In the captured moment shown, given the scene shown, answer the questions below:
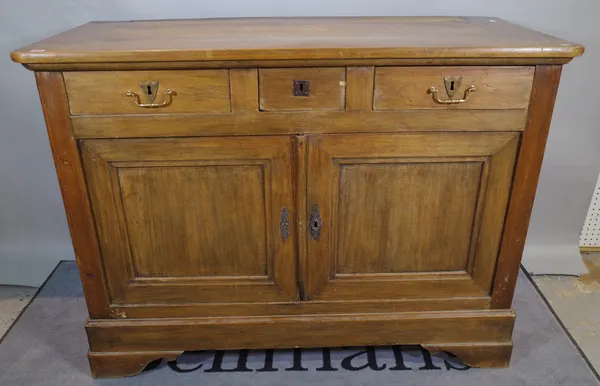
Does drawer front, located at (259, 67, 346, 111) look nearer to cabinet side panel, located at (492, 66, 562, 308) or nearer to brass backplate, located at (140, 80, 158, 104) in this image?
brass backplate, located at (140, 80, 158, 104)

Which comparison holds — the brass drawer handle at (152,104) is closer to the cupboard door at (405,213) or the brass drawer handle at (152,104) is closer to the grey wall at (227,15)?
the cupboard door at (405,213)

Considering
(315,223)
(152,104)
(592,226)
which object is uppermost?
(152,104)

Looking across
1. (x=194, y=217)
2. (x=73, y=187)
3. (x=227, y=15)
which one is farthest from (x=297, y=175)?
(x=227, y=15)

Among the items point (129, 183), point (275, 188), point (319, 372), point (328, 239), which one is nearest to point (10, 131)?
point (129, 183)

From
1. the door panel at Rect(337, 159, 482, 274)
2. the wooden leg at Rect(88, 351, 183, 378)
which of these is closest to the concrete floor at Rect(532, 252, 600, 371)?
the door panel at Rect(337, 159, 482, 274)

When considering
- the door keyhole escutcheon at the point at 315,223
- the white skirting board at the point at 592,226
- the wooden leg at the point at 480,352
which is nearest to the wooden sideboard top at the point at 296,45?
the door keyhole escutcheon at the point at 315,223

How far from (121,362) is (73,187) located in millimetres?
590

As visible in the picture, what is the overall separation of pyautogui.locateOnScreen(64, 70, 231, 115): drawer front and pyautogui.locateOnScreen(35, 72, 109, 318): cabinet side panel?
0.04m

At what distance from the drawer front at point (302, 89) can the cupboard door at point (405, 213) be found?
0.10 meters

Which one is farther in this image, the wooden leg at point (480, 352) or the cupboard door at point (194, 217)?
the wooden leg at point (480, 352)

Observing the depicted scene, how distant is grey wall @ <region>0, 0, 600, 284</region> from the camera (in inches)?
67.7

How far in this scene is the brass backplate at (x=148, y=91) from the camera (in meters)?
1.21

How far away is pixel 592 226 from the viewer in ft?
7.07

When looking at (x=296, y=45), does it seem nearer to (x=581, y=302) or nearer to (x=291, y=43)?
(x=291, y=43)
